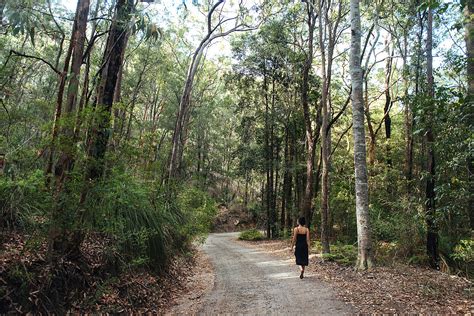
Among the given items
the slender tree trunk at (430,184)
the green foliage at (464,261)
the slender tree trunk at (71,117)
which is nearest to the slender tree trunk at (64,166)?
the slender tree trunk at (71,117)

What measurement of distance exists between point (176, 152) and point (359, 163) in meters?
8.72

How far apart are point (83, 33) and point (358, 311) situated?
6891 mm

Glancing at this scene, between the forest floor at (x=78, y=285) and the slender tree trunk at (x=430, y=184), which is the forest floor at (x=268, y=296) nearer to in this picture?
the forest floor at (x=78, y=285)

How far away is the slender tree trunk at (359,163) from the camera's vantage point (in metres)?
9.95

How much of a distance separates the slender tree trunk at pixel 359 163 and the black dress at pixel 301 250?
68.5 inches

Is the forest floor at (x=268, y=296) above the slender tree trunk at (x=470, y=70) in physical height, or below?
below

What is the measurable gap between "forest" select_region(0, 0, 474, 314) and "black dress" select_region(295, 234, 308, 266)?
5.78 feet

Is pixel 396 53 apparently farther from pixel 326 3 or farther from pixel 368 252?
pixel 368 252

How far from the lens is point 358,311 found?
6.10 m

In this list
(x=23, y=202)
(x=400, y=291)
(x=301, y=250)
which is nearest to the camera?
(x=23, y=202)

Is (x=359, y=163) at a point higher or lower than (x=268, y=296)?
higher

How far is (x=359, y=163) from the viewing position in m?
10.2

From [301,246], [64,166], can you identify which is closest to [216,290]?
[301,246]

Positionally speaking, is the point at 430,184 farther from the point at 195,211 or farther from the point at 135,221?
the point at 135,221
